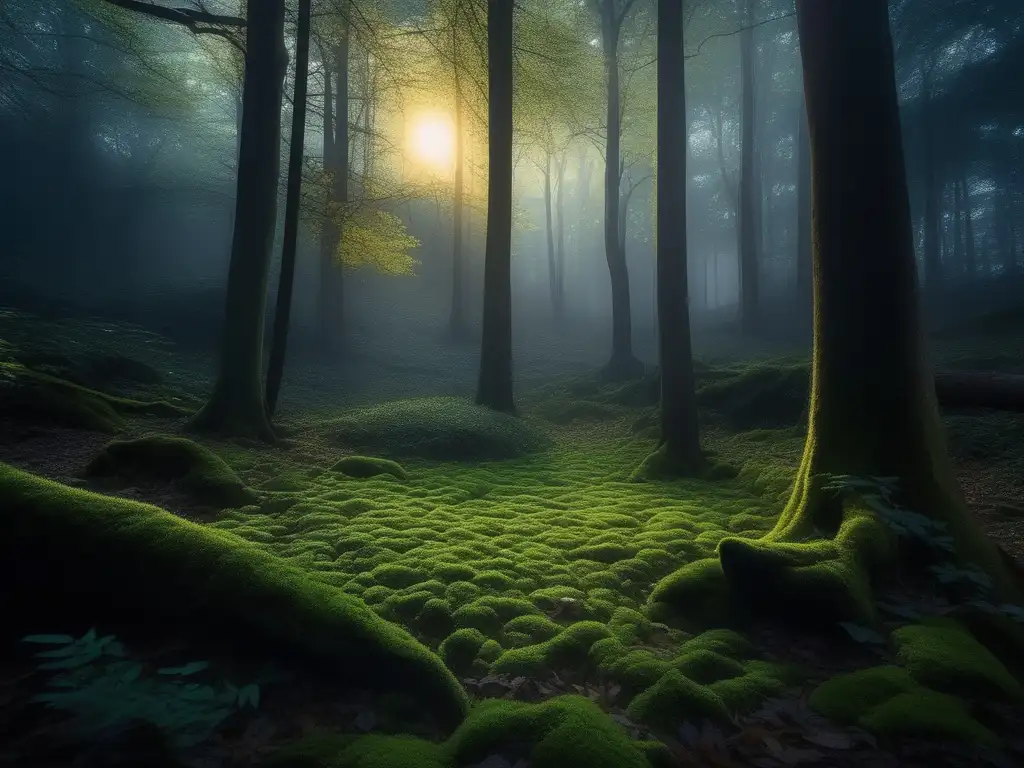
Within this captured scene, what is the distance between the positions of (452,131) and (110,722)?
24.2 meters

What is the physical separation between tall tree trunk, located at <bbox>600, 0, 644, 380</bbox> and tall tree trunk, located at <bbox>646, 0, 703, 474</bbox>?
30.7ft

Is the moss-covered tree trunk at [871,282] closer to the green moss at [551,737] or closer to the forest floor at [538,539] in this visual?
the forest floor at [538,539]

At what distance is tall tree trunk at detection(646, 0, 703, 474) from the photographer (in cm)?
848

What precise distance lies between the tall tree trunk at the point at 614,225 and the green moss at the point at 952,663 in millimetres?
14877

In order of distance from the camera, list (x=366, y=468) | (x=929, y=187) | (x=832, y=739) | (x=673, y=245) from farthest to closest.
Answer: (x=929, y=187), (x=673, y=245), (x=366, y=468), (x=832, y=739)

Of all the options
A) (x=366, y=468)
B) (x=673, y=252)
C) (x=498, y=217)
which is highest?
(x=498, y=217)

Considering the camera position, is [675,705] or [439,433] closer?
[675,705]

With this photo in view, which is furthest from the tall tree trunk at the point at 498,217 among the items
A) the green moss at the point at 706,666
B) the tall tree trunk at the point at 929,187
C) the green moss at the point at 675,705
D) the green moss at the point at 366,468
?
the tall tree trunk at the point at 929,187

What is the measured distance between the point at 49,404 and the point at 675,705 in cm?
815

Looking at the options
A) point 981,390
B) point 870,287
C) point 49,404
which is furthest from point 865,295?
point 49,404

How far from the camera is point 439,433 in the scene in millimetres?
9781

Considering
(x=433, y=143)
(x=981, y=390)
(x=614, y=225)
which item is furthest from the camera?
(x=433, y=143)

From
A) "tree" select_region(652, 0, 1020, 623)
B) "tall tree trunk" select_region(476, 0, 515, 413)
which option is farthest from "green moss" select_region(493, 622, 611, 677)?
"tall tree trunk" select_region(476, 0, 515, 413)

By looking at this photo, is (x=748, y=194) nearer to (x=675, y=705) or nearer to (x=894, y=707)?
(x=894, y=707)
